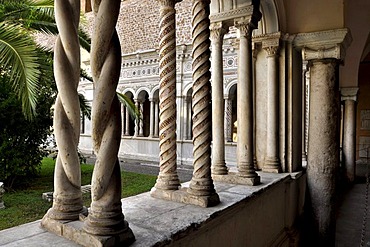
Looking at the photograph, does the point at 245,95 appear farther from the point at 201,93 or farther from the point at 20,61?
the point at 20,61

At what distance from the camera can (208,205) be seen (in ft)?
8.56

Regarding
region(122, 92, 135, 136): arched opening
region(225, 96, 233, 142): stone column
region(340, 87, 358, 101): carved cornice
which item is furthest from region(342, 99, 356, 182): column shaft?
region(122, 92, 135, 136): arched opening

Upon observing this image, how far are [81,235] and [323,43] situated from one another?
424 cm

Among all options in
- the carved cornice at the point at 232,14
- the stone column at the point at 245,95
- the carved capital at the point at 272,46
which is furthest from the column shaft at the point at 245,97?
the carved capital at the point at 272,46

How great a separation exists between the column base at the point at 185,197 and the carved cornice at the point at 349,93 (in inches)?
351

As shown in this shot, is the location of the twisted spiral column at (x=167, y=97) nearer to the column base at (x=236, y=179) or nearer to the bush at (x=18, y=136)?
the column base at (x=236, y=179)

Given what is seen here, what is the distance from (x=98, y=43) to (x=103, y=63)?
0.10 metres

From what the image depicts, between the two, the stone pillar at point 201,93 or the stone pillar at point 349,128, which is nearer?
the stone pillar at point 201,93

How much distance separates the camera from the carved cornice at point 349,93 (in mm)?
10016

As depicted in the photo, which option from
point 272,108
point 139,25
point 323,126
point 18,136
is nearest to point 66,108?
point 272,108

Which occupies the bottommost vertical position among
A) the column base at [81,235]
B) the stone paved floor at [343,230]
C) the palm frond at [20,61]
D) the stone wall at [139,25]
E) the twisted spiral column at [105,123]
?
the stone paved floor at [343,230]

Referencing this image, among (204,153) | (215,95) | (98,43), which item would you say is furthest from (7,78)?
(98,43)

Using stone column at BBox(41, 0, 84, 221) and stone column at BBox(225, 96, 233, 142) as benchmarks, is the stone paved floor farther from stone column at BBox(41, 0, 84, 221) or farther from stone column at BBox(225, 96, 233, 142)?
stone column at BBox(225, 96, 233, 142)

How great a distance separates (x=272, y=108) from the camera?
4.71 metres
